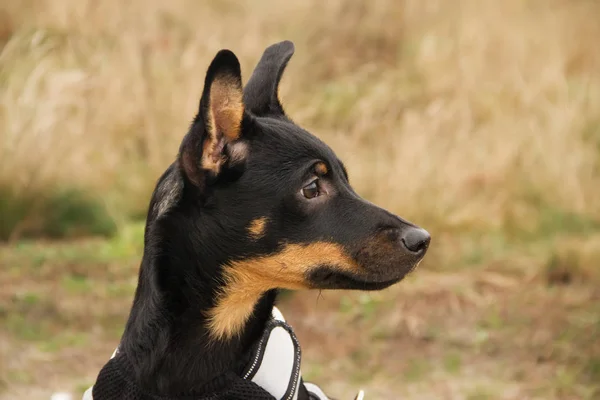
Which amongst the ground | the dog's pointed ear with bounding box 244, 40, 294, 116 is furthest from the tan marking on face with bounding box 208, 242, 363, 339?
the ground

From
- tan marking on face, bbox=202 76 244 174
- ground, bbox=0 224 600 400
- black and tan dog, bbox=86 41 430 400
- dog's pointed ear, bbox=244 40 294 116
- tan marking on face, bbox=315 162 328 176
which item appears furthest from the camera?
ground, bbox=0 224 600 400

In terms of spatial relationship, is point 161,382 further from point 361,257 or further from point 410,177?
point 410,177

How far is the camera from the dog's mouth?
3.32 meters

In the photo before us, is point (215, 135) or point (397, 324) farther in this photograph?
point (397, 324)

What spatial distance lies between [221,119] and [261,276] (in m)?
0.59

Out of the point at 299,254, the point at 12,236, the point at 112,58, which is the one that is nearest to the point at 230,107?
the point at 299,254

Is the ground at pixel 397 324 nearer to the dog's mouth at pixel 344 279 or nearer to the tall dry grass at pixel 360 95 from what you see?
the tall dry grass at pixel 360 95

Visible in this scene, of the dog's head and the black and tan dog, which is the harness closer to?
the black and tan dog

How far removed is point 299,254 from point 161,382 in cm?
67

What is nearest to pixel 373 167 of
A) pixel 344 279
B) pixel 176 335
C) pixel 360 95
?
pixel 360 95

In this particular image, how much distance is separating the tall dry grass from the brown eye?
4.33 meters

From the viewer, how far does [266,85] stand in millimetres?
3777

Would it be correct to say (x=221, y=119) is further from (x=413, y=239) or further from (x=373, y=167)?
(x=373, y=167)

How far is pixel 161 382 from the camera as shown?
10.9ft
